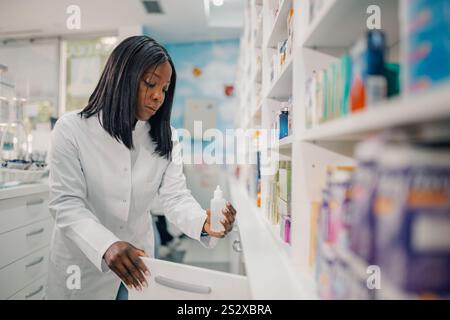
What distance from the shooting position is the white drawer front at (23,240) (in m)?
1.46

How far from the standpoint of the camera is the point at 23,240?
62.7 inches

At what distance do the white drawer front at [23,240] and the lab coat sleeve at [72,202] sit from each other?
69 centimetres

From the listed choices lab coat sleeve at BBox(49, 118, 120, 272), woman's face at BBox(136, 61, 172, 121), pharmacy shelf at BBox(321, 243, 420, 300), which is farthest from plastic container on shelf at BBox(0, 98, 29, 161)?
pharmacy shelf at BBox(321, 243, 420, 300)

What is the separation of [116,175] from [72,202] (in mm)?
181

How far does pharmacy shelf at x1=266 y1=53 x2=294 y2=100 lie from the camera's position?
920mm

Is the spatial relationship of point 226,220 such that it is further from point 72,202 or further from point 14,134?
point 14,134

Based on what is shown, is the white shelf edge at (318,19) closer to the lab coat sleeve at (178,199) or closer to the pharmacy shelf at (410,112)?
the pharmacy shelf at (410,112)

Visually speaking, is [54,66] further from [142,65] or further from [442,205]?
[442,205]

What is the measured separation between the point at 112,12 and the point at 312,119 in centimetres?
142

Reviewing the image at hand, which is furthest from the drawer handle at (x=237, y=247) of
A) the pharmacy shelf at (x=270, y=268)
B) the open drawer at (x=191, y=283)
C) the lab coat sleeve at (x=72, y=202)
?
the lab coat sleeve at (x=72, y=202)

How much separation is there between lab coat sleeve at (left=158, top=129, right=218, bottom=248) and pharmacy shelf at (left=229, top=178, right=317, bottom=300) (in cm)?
20

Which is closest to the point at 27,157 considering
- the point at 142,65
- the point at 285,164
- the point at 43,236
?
the point at 43,236

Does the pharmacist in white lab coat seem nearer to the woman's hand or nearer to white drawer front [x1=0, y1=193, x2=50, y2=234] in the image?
the woman's hand

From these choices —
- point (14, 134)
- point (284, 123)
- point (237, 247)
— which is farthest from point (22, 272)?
point (284, 123)
